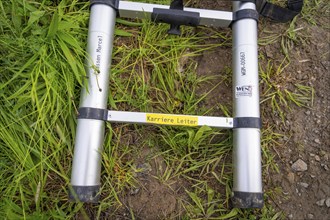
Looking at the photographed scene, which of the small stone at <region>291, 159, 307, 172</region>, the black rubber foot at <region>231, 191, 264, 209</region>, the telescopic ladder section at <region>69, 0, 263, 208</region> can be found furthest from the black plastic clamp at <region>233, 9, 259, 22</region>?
the black rubber foot at <region>231, 191, 264, 209</region>

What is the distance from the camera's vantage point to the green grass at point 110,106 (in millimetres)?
1690

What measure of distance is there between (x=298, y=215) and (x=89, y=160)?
1.10 metres

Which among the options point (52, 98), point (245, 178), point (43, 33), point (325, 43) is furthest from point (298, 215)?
point (43, 33)

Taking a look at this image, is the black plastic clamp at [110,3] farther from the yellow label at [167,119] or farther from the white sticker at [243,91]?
the white sticker at [243,91]

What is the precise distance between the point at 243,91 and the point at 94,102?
76 centimetres

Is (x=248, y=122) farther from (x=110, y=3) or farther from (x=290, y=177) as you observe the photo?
(x=110, y=3)

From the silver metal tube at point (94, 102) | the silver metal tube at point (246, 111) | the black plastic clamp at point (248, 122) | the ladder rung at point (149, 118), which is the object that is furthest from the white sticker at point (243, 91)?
the silver metal tube at point (94, 102)

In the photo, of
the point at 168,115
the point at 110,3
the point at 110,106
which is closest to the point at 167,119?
the point at 168,115

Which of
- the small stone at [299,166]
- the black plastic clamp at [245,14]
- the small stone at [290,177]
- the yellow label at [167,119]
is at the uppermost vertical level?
the black plastic clamp at [245,14]

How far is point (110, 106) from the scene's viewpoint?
72.9 inches

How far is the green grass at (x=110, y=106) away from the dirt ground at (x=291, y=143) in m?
0.04

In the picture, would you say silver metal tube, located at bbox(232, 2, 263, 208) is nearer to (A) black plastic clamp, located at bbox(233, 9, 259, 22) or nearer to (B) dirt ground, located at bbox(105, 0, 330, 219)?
(A) black plastic clamp, located at bbox(233, 9, 259, 22)

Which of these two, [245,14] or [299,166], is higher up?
[245,14]

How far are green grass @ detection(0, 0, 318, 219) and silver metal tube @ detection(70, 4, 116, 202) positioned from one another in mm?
80
